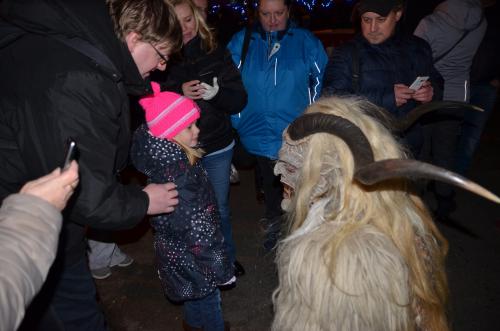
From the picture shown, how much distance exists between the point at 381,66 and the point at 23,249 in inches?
111

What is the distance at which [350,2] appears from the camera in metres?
15.4

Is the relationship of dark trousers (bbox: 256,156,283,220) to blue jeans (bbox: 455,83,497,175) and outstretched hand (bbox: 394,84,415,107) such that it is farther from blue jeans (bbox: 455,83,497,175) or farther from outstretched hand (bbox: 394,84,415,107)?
blue jeans (bbox: 455,83,497,175)

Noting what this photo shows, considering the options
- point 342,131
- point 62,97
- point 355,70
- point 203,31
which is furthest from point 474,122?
point 62,97

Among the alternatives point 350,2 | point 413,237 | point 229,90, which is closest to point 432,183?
point 229,90

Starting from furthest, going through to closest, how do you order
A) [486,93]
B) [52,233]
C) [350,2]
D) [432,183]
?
[350,2] → [432,183] → [486,93] → [52,233]

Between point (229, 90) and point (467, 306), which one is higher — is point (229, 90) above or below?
above

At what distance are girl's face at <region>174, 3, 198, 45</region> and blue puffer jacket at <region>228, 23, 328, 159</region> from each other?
2.06 ft

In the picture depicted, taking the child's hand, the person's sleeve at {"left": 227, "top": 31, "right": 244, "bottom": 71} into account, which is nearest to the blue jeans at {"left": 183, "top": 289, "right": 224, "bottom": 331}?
the child's hand

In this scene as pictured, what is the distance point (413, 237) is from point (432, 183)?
3.76 metres

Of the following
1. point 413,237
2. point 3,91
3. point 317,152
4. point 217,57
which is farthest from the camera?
point 217,57

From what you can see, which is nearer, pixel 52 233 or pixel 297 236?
pixel 52 233

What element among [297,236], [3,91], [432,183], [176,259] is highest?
[3,91]

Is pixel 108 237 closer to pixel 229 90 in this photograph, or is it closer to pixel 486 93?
pixel 229 90

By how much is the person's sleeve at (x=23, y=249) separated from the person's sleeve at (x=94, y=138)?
378mm
